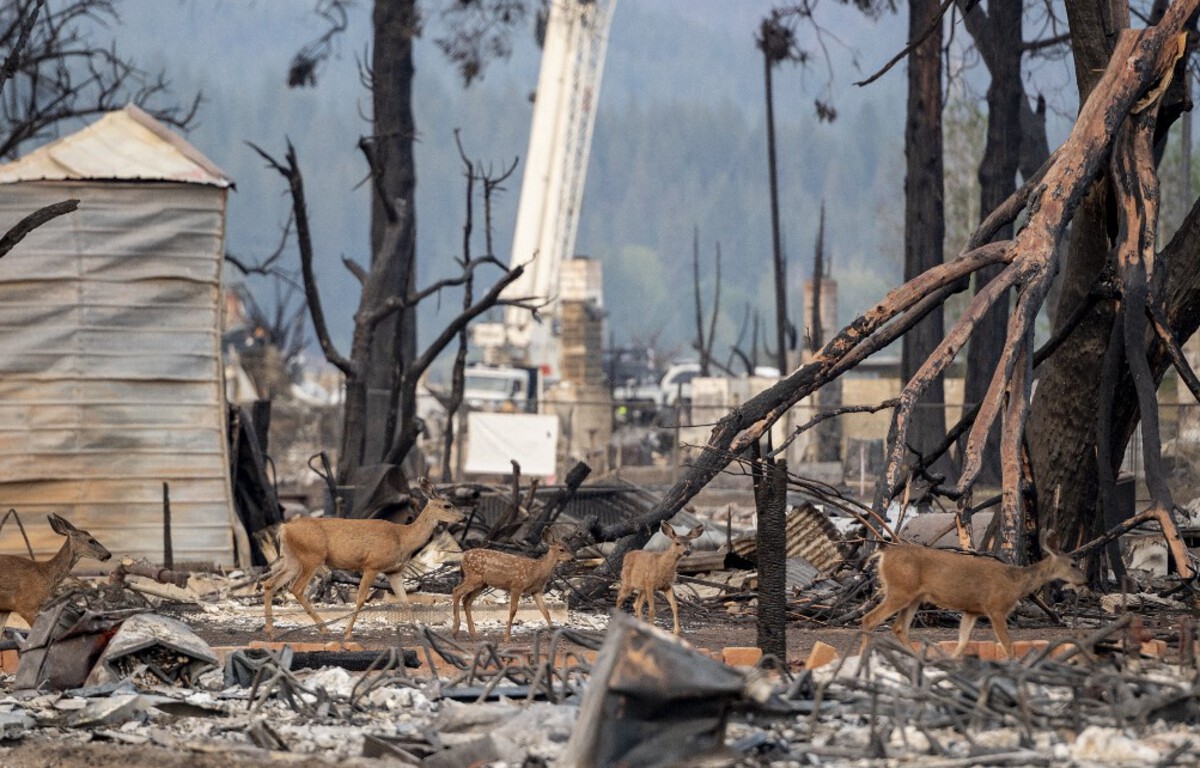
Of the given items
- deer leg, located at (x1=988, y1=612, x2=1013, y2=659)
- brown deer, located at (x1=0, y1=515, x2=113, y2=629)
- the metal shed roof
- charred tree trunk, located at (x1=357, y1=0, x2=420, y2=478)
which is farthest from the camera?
charred tree trunk, located at (x1=357, y1=0, x2=420, y2=478)

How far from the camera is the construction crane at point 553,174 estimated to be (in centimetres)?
7050

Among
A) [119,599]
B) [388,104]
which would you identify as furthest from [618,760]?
[388,104]

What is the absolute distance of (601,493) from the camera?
21.5 meters

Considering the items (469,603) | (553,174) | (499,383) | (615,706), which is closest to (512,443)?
(469,603)

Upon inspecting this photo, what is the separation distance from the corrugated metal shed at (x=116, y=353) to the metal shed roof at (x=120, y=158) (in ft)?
0.07

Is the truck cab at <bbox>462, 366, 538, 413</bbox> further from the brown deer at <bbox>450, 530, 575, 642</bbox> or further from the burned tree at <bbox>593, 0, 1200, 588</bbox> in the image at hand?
the brown deer at <bbox>450, 530, 575, 642</bbox>

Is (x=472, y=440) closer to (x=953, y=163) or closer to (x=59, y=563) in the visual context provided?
(x=59, y=563)

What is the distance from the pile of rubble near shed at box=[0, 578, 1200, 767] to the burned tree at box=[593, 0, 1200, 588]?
2.13m

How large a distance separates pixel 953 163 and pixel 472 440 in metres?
59.6

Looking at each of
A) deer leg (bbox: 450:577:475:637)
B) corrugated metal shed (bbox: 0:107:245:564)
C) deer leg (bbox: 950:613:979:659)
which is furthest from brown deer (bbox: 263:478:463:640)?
corrugated metal shed (bbox: 0:107:245:564)

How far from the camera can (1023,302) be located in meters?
12.5

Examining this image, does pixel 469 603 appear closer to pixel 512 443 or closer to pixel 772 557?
pixel 772 557

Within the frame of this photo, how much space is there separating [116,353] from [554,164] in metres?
54.6

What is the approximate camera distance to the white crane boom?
70.9 meters
